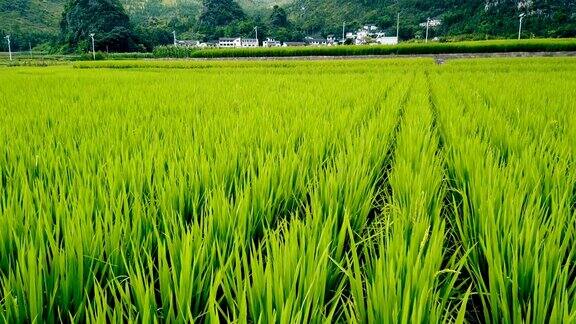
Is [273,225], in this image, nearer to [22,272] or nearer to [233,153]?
[233,153]

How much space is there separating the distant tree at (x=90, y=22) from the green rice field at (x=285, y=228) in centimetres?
7081

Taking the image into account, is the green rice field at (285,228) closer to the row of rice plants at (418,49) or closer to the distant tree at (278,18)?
the row of rice plants at (418,49)

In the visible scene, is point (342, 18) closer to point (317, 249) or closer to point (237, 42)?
point (237, 42)

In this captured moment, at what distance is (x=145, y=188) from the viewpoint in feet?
6.15

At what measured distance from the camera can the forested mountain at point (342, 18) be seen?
66.1 m

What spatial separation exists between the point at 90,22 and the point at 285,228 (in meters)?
83.3

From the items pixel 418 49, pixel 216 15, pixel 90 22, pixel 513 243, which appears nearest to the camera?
pixel 513 243

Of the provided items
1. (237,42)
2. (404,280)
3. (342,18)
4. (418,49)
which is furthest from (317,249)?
(342,18)

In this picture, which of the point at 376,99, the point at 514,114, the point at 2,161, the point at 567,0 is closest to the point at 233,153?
the point at 2,161

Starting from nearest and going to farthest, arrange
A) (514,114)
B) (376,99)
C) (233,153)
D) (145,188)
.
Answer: (145,188) < (233,153) < (514,114) < (376,99)

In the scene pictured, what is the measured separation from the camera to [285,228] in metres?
1.21

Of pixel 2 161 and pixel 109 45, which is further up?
pixel 109 45

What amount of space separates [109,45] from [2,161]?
70.4 metres

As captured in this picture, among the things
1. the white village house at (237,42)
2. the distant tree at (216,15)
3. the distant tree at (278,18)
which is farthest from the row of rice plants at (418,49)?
the distant tree at (216,15)
